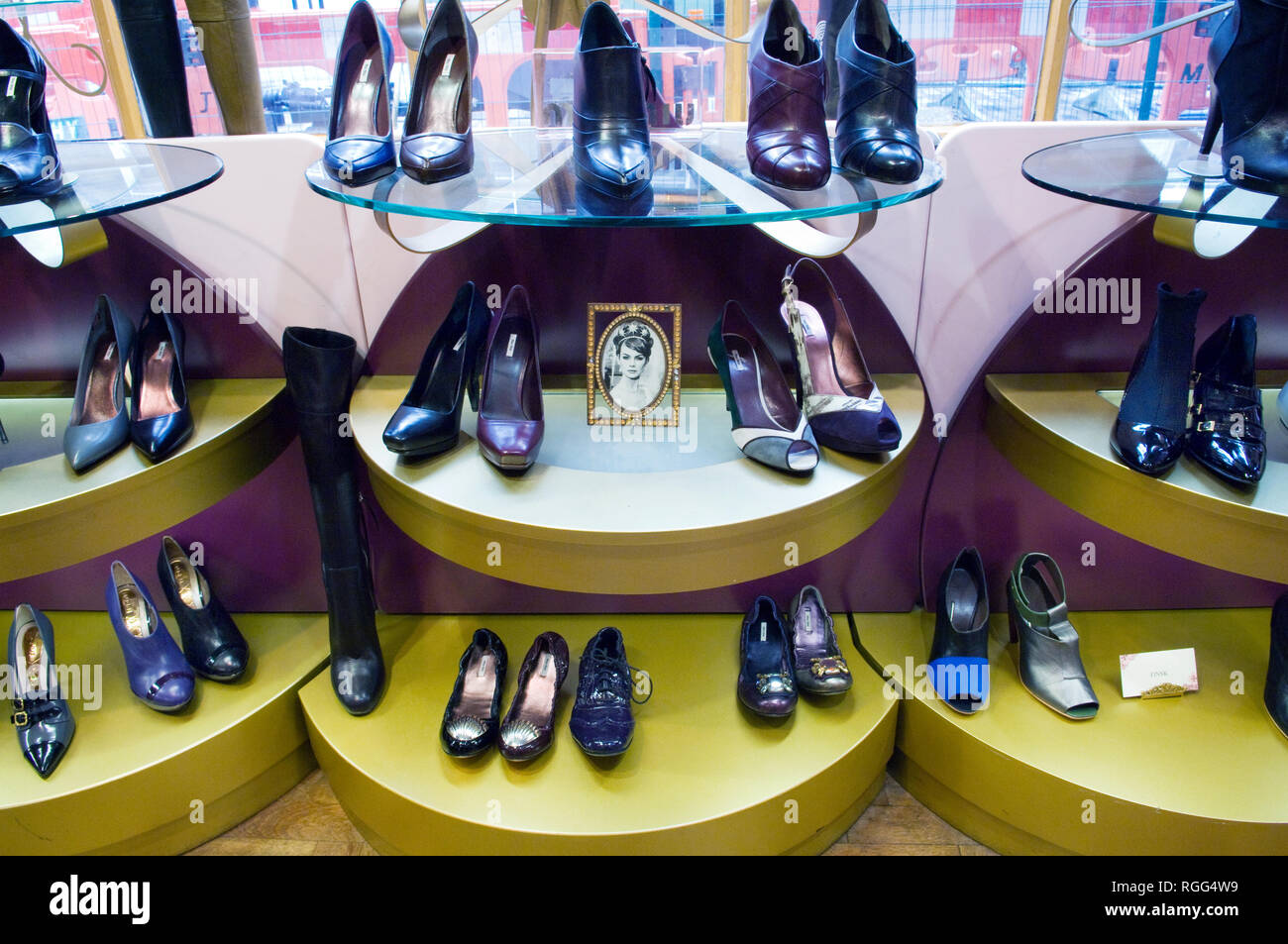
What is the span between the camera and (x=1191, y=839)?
1.12m

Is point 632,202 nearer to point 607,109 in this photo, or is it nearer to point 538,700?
point 607,109

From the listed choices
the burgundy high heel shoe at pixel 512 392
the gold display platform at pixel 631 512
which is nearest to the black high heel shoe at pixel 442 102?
the burgundy high heel shoe at pixel 512 392

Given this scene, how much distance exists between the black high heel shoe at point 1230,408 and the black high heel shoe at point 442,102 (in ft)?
3.33

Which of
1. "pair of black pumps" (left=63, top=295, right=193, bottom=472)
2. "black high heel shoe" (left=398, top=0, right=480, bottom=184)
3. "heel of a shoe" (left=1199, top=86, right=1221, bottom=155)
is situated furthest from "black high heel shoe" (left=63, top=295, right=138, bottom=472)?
"heel of a shoe" (left=1199, top=86, right=1221, bottom=155)

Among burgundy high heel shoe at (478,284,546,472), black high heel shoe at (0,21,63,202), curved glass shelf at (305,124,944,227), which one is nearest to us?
curved glass shelf at (305,124,944,227)

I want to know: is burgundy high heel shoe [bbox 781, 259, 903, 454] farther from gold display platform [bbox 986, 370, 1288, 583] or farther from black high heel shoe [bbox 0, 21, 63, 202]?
black high heel shoe [bbox 0, 21, 63, 202]

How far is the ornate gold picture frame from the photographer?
4.00 ft

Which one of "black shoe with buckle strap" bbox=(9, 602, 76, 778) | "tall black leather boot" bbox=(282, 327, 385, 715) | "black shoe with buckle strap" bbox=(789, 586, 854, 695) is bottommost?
"black shoe with buckle strap" bbox=(789, 586, 854, 695)

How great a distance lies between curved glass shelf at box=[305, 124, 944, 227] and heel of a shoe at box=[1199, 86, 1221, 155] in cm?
36

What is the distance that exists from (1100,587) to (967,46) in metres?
2.36

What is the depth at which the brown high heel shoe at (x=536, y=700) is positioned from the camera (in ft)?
4.00

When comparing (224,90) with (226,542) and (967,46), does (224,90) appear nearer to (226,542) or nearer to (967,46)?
(226,542)
